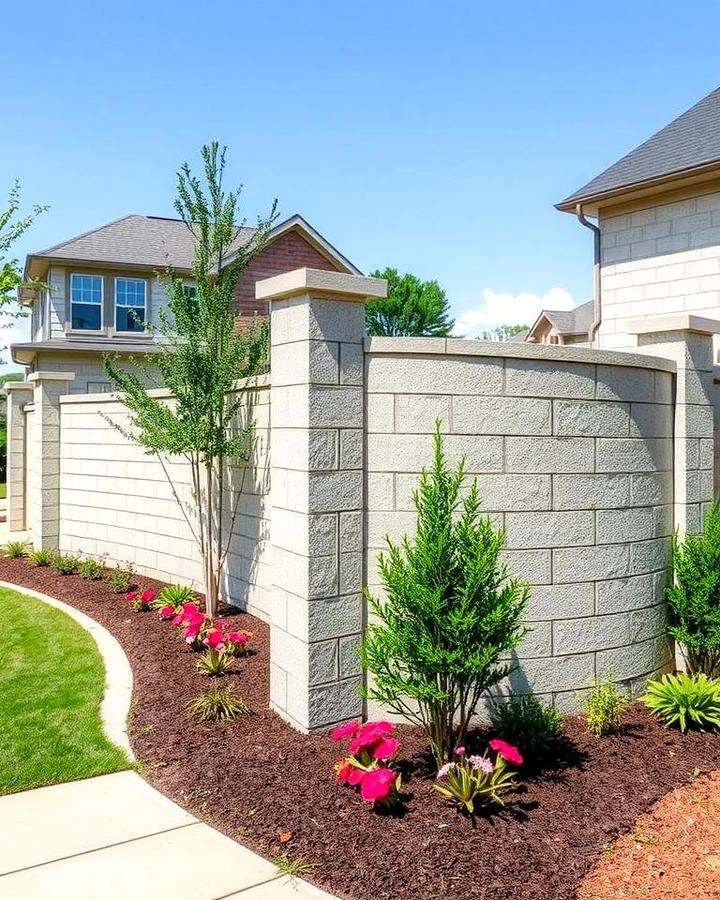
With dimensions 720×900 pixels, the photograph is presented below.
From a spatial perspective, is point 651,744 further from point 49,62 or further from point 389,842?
point 49,62

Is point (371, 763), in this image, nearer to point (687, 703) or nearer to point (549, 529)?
point (549, 529)

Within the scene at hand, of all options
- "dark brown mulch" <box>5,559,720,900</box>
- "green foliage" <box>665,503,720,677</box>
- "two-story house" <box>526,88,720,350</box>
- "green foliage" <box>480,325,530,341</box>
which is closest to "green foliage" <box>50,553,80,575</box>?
"dark brown mulch" <box>5,559,720,900</box>

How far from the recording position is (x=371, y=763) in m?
4.08

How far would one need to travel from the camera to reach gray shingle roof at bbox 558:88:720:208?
10.3m

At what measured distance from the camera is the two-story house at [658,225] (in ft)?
33.8

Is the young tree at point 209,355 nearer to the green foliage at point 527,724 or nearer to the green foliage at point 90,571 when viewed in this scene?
the green foliage at point 90,571

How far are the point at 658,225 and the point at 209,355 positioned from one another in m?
7.49

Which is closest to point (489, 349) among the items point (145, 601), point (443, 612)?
point (443, 612)

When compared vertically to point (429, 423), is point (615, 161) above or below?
above

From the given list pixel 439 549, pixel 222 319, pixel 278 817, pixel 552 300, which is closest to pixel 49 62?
pixel 222 319

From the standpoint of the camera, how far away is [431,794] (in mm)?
3994

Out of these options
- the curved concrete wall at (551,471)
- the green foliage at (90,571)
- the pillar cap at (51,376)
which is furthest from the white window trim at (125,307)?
the curved concrete wall at (551,471)

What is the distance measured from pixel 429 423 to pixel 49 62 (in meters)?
8.74

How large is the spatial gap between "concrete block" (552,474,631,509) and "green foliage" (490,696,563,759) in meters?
1.36
